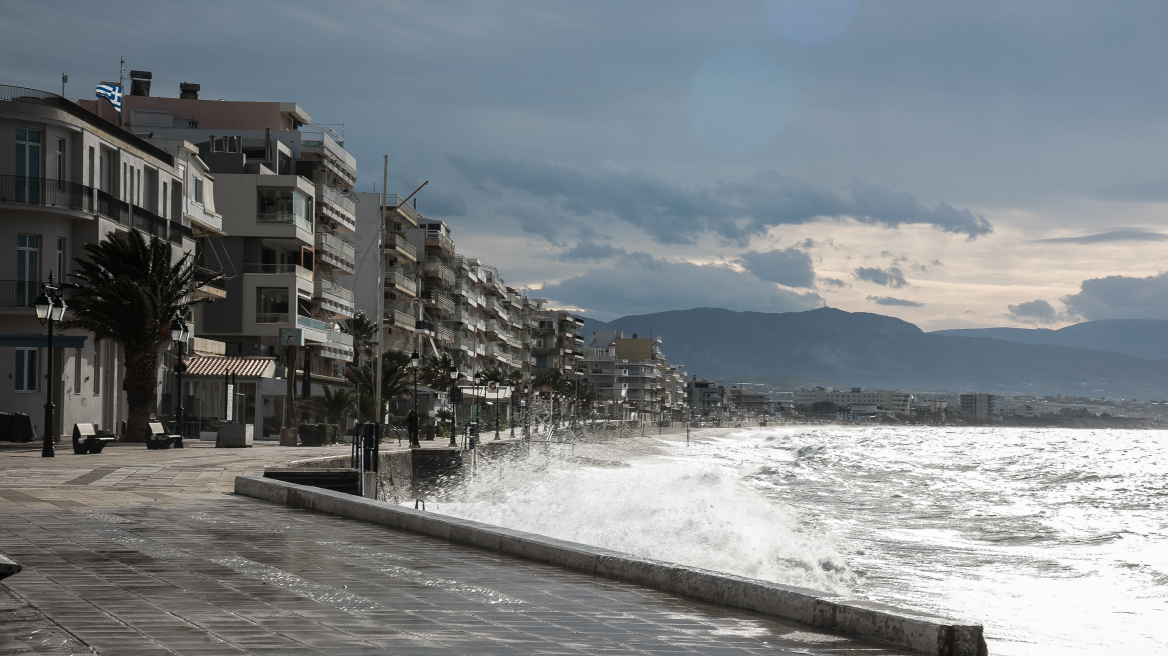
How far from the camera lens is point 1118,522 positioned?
35219 millimetres

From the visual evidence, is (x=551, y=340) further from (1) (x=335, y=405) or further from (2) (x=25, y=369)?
(2) (x=25, y=369)

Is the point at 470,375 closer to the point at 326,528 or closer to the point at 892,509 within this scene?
the point at 892,509

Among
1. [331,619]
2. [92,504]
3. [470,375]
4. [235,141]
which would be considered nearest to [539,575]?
[331,619]

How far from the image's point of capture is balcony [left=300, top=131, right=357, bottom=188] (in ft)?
241

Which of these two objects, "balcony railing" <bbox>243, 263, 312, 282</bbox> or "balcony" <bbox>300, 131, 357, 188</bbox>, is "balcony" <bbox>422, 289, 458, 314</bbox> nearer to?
"balcony" <bbox>300, 131, 357, 188</bbox>

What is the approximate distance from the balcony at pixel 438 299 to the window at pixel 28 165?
62369mm

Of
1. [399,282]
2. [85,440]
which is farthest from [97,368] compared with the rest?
[399,282]

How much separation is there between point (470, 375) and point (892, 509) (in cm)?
8401

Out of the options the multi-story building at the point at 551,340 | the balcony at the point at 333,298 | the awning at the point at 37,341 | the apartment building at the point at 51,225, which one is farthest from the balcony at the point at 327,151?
the multi-story building at the point at 551,340

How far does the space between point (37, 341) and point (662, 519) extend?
849 inches

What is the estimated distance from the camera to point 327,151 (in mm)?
73812

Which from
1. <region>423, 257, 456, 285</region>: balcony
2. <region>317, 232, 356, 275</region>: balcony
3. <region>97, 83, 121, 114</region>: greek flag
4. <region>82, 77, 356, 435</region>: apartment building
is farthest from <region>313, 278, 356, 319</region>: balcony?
<region>423, 257, 456, 285</region>: balcony

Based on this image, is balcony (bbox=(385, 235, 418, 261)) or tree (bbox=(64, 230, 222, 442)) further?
balcony (bbox=(385, 235, 418, 261))

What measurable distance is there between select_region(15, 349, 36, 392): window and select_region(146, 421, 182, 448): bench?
8.01 meters
